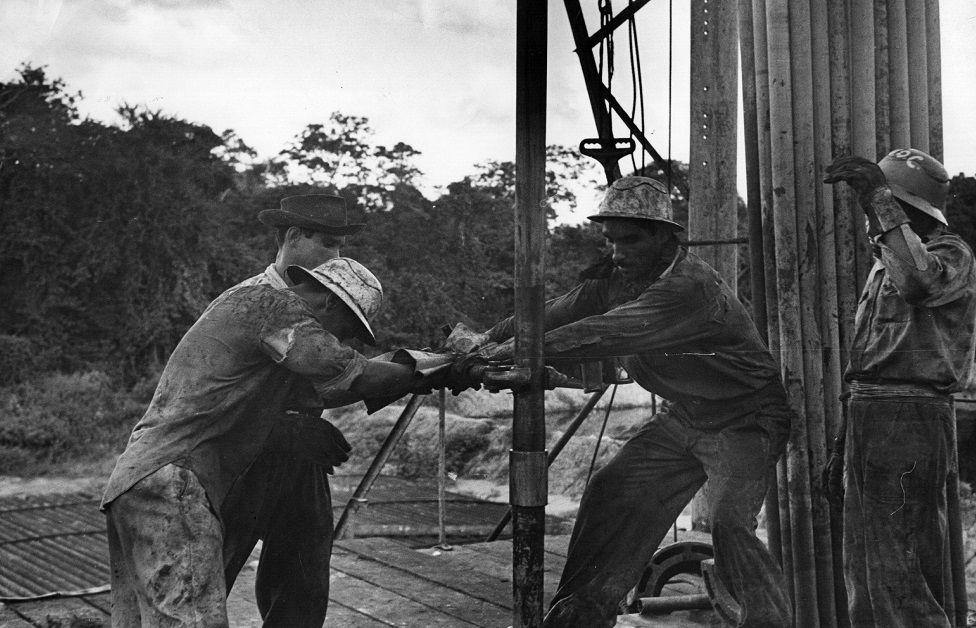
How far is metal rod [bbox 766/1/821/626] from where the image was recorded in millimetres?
4977

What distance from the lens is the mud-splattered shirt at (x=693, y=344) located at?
4.14m

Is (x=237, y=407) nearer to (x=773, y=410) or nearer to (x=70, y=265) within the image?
(x=773, y=410)

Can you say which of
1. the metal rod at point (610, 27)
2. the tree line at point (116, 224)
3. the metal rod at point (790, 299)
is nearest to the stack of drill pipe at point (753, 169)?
the metal rod at point (790, 299)

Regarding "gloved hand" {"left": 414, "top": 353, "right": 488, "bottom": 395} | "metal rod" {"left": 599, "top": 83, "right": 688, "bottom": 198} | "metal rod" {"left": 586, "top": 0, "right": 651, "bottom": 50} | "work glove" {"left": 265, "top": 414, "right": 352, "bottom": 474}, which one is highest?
"metal rod" {"left": 586, "top": 0, "right": 651, "bottom": 50}

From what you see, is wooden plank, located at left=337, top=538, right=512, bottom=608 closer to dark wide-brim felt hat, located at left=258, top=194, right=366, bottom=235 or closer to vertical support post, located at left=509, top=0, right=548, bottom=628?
vertical support post, located at left=509, top=0, right=548, bottom=628

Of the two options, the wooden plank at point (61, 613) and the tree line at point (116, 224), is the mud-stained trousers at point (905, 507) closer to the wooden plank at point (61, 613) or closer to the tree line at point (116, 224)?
the wooden plank at point (61, 613)

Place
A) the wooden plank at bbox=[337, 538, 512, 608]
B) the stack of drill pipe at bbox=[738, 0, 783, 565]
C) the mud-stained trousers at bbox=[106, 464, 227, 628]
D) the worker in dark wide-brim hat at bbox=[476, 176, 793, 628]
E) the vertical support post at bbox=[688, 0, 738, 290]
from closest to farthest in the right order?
1. the mud-stained trousers at bbox=[106, 464, 227, 628]
2. the worker in dark wide-brim hat at bbox=[476, 176, 793, 628]
3. the stack of drill pipe at bbox=[738, 0, 783, 565]
4. the wooden plank at bbox=[337, 538, 512, 608]
5. the vertical support post at bbox=[688, 0, 738, 290]

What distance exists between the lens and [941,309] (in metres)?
4.13

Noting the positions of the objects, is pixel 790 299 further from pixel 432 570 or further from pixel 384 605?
pixel 432 570

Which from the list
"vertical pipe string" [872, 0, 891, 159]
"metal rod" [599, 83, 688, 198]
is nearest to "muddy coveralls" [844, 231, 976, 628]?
"vertical pipe string" [872, 0, 891, 159]

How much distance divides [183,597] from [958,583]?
11.9 ft

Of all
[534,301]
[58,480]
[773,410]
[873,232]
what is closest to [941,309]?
[873,232]

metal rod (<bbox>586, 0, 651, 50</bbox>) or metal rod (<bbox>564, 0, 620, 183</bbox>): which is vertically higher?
metal rod (<bbox>586, 0, 651, 50</bbox>)

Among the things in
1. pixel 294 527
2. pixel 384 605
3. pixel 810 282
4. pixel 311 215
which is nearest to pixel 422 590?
pixel 384 605
